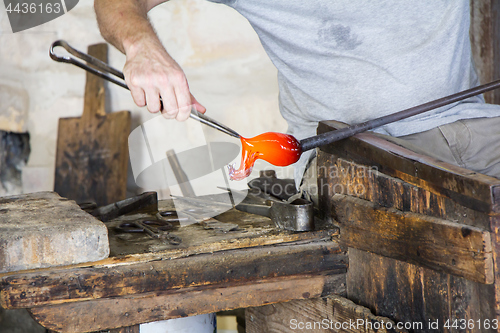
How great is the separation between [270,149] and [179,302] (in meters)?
0.47

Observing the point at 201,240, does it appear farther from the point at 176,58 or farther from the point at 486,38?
the point at 486,38

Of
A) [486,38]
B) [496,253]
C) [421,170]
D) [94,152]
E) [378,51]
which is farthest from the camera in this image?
[94,152]

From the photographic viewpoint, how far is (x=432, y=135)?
4.62 feet

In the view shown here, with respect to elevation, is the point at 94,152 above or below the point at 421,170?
above

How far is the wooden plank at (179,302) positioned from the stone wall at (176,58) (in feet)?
5.47

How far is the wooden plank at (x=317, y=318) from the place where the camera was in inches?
50.2

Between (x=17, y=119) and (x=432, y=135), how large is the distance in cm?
250

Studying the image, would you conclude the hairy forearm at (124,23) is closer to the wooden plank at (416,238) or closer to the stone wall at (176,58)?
the wooden plank at (416,238)

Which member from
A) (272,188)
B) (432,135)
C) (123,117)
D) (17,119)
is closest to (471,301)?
(432,135)

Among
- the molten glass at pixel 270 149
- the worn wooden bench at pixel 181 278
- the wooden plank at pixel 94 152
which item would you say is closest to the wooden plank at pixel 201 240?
the worn wooden bench at pixel 181 278

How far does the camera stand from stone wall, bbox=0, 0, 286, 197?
9.45 ft

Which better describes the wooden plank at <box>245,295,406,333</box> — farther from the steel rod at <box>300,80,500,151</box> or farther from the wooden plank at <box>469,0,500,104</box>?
the wooden plank at <box>469,0,500,104</box>

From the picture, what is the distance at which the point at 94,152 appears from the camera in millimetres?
2834

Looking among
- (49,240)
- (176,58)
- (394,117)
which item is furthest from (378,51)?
(176,58)
